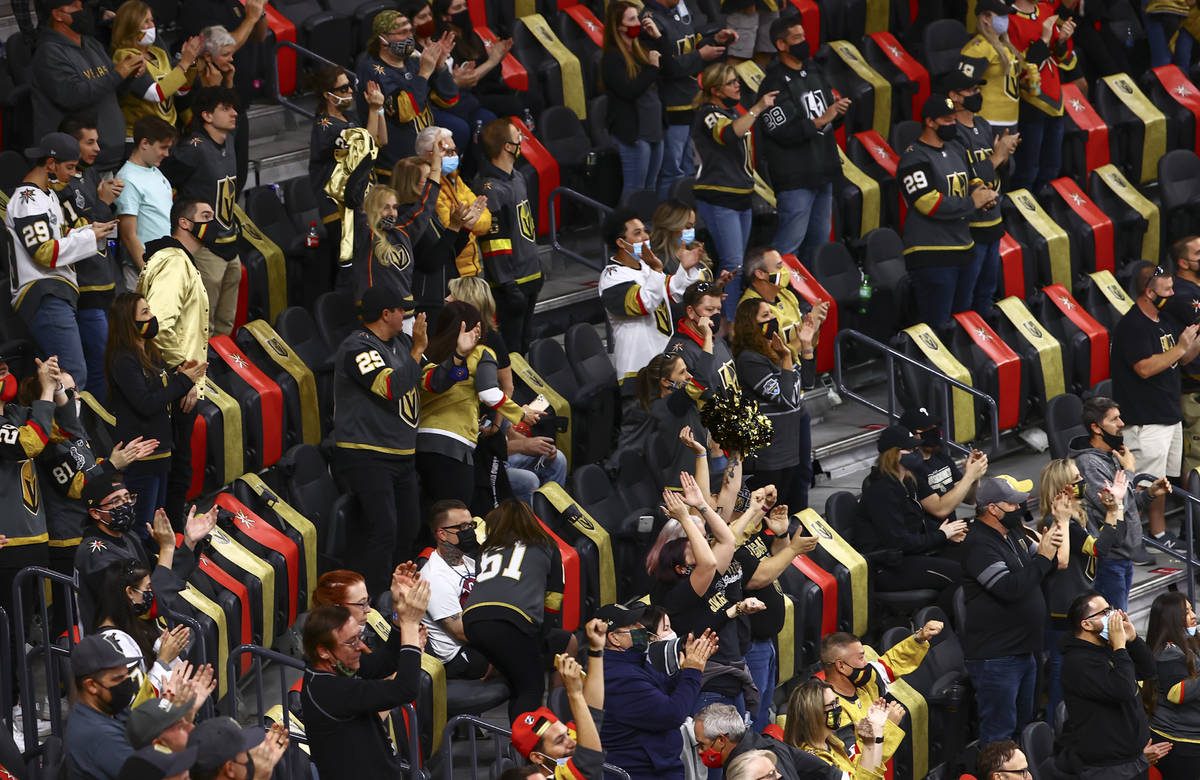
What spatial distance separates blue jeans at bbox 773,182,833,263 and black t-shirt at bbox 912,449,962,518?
215cm

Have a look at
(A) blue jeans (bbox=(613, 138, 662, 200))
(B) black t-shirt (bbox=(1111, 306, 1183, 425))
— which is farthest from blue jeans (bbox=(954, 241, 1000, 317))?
(A) blue jeans (bbox=(613, 138, 662, 200))

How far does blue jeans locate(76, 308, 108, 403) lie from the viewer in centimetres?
901

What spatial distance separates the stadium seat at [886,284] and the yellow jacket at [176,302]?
173 inches

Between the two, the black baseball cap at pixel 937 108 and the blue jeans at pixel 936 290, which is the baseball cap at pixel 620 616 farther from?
the black baseball cap at pixel 937 108

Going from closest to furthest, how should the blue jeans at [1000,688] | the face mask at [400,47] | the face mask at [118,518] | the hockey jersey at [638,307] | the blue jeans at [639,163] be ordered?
the face mask at [118,518] < the blue jeans at [1000,688] < the hockey jersey at [638,307] < the face mask at [400,47] < the blue jeans at [639,163]

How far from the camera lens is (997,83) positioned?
1223 cm

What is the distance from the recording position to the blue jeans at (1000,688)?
9141mm

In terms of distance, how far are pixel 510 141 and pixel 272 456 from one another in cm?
201

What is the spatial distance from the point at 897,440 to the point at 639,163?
2839 mm

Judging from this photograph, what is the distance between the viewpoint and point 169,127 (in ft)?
29.7

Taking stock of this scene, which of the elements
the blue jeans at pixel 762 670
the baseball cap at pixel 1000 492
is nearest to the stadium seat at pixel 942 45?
the baseball cap at pixel 1000 492

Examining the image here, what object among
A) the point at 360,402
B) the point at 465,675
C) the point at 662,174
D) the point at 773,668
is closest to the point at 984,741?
the point at 773,668

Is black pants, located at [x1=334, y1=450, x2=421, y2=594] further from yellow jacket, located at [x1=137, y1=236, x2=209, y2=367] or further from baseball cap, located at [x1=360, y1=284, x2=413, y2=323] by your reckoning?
yellow jacket, located at [x1=137, y1=236, x2=209, y2=367]

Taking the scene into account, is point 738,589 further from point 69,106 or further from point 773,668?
point 69,106
